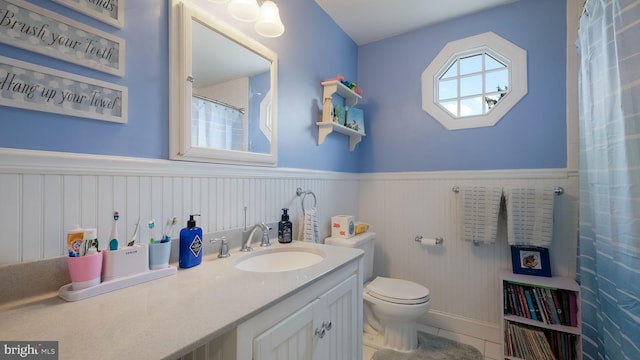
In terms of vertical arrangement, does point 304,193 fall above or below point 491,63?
below

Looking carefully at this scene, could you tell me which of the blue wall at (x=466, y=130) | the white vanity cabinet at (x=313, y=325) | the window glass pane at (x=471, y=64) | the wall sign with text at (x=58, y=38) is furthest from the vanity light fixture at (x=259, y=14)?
the window glass pane at (x=471, y=64)

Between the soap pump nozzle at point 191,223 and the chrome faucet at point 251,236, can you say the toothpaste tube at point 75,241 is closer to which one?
the soap pump nozzle at point 191,223

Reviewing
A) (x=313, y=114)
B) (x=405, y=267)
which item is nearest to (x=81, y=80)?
(x=313, y=114)

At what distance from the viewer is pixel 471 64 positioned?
2242 millimetres

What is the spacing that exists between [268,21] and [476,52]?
1.75m

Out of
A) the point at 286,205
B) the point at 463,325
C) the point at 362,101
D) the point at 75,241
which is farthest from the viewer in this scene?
the point at 362,101

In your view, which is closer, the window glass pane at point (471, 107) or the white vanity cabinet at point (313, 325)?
the white vanity cabinet at point (313, 325)

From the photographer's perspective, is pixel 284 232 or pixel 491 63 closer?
pixel 284 232

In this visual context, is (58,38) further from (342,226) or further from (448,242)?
(448,242)

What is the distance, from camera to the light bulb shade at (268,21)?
1388mm

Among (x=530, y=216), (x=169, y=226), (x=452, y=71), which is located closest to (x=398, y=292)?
(x=530, y=216)

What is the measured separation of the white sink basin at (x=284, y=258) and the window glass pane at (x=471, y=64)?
196 cm

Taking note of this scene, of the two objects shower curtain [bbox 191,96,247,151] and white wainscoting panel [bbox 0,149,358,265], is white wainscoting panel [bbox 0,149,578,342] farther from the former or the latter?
shower curtain [bbox 191,96,247,151]

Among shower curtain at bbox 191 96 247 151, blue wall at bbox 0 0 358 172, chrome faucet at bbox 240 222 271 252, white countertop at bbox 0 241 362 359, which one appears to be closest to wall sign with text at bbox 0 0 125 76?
blue wall at bbox 0 0 358 172
